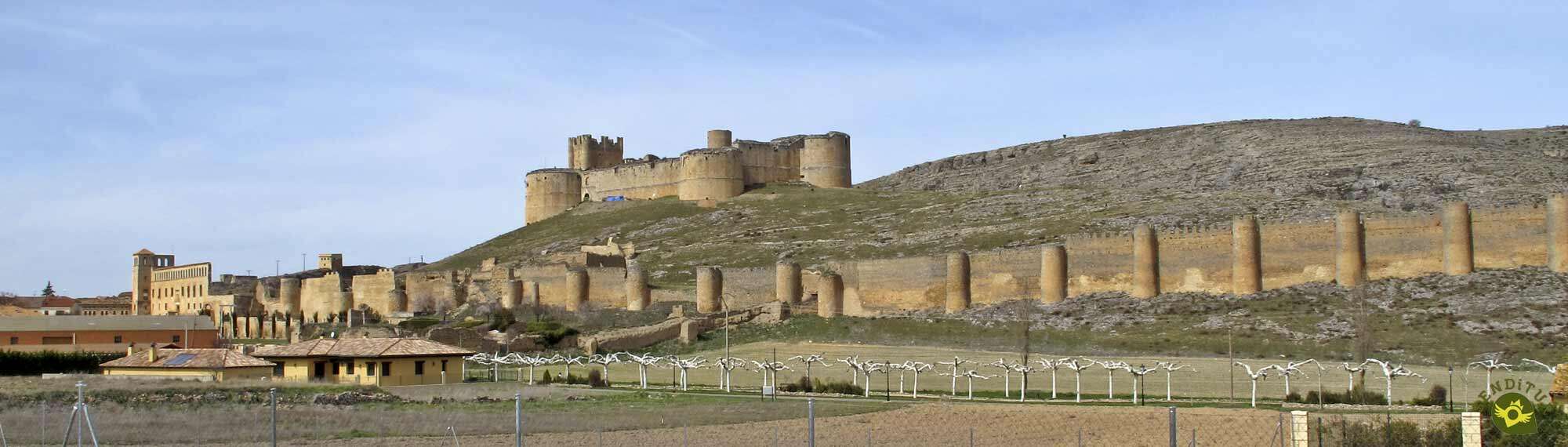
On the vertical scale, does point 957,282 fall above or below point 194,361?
above

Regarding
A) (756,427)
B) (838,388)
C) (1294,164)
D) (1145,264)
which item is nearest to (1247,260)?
(1145,264)

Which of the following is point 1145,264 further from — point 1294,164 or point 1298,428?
point 1298,428

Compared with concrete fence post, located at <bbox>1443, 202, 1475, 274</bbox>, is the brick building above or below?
below

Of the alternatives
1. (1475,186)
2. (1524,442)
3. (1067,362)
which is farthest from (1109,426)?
(1475,186)

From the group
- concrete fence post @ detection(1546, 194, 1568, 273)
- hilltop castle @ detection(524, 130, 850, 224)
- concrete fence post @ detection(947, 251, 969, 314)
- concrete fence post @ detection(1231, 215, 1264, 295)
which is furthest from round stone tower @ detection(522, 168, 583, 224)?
concrete fence post @ detection(1546, 194, 1568, 273)

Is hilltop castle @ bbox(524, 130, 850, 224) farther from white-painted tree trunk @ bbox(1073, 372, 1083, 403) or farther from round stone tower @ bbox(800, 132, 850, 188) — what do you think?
white-painted tree trunk @ bbox(1073, 372, 1083, 403)

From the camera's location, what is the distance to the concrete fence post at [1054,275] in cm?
4825

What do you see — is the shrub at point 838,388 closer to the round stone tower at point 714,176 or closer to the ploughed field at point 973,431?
the ploughed field at point 973,431

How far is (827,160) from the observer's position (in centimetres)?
9088

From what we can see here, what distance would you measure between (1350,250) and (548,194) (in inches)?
2360

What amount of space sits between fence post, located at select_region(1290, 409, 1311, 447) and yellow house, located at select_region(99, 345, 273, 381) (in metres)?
25.3

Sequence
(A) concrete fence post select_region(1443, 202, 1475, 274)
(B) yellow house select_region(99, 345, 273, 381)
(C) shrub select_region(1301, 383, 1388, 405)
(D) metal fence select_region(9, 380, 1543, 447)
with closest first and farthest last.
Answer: (D) metal fence select_region(9, 380, 1543, 447) → (C) shrub select_region(1301, 383, 1388, 405) → (B) yellow house select_region(99, 345, 273, 381) → (A) concrete fence post select_region(1443, 202, 1475, 274)

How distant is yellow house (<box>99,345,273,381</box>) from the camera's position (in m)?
36.7

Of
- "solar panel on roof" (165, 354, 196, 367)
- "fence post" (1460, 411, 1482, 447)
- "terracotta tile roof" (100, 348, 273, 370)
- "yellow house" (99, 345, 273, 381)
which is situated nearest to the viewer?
"fence post" (1460, 411, 1482, 447)
